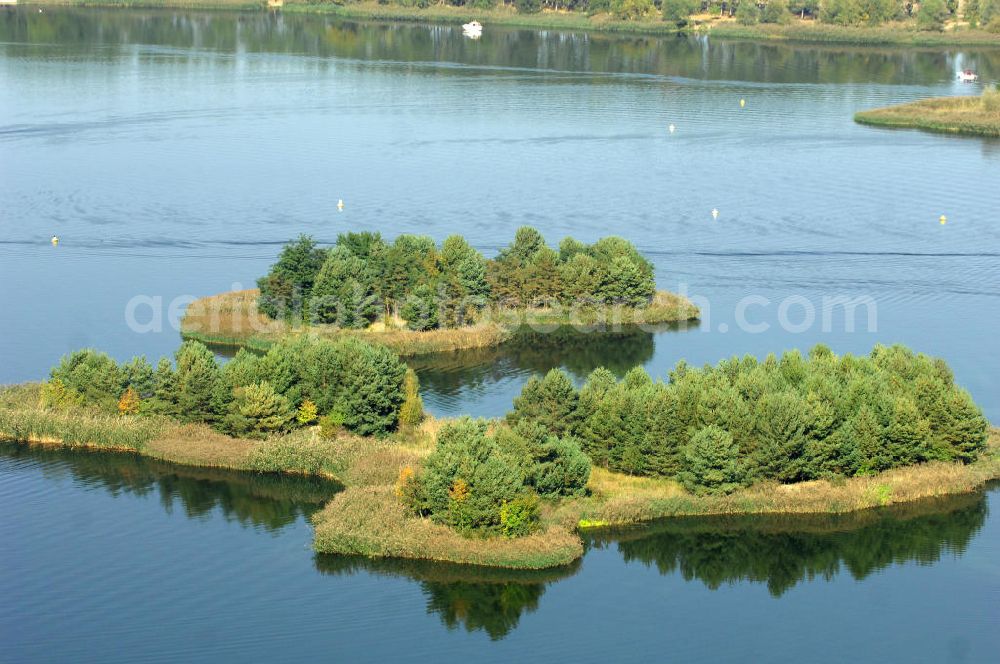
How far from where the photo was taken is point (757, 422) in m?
47.9

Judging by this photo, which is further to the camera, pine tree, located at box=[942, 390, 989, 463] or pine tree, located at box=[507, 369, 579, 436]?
pine tree, located at box=[507, 369, 579, 436]

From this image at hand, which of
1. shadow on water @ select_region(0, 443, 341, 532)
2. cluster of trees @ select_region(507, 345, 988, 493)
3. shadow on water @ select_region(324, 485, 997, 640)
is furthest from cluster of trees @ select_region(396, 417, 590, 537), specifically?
shadow on water @ select_region(0, 443, 341, 532)

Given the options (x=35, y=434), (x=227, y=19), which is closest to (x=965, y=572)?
(x=35, y=434)

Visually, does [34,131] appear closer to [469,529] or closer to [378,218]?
[378,218]

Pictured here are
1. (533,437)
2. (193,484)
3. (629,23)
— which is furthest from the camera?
(629,23)

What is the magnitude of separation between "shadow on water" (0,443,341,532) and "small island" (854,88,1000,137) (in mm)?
80111

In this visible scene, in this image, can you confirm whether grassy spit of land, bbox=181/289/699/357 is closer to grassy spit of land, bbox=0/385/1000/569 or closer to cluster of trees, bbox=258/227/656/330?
cluster of trees, bbox=258/227/656/330

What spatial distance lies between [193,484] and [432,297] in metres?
18.2

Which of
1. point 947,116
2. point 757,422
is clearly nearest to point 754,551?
point 757,422

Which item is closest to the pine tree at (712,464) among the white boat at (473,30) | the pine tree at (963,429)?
the pine tree at (963,429)

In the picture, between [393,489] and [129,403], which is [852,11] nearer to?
[129,403]

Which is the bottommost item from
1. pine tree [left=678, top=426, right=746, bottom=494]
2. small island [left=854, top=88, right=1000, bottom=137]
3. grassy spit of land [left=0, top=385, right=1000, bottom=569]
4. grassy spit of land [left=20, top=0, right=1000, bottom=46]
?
grassy spit of land [left=0, top=385, right=1000, bottom=569]

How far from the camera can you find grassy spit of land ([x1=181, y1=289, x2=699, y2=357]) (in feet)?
210

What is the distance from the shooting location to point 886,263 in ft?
254
